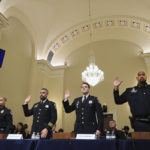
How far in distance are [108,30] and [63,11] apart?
300 centimetres

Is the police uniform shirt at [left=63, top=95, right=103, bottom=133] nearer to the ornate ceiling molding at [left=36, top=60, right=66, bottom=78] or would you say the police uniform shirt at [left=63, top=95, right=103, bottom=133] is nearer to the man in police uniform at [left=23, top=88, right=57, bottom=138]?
the man in police uniform at [left=23, top=88, right=57, bottom=138]

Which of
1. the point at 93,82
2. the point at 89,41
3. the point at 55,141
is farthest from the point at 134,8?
the point at 55,141

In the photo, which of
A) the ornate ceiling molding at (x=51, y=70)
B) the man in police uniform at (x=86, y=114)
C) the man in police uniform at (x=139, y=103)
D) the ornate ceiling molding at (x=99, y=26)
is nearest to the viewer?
the man in police uniform at (x=139, y=103)

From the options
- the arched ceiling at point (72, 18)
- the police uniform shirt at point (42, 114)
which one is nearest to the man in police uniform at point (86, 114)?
the police uniform shirt at point (42, 114)

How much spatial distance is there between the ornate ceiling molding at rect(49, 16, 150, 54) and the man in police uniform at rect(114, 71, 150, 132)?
7227 millimetres

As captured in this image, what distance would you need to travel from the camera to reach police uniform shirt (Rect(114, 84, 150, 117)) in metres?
2.21

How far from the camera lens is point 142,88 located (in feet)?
8.09

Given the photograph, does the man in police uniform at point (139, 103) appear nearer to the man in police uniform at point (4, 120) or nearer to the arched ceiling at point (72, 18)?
the man in police uniform at point (4, 120)

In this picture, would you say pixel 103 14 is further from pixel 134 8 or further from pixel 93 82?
pixel 93 82

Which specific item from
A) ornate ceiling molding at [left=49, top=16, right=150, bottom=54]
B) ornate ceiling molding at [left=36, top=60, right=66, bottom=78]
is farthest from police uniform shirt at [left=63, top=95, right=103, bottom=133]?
ornate ceiling molding at [left=49, top=16, right=150, bottom=54]

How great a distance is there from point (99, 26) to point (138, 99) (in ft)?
26.1

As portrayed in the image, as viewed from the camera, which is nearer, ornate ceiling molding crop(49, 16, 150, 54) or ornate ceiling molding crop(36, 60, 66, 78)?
ornate ceiling molding crop(49, 16, 150, 54)

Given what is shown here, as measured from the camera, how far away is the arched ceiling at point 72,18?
7784 mm

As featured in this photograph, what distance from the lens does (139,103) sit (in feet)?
7.55
